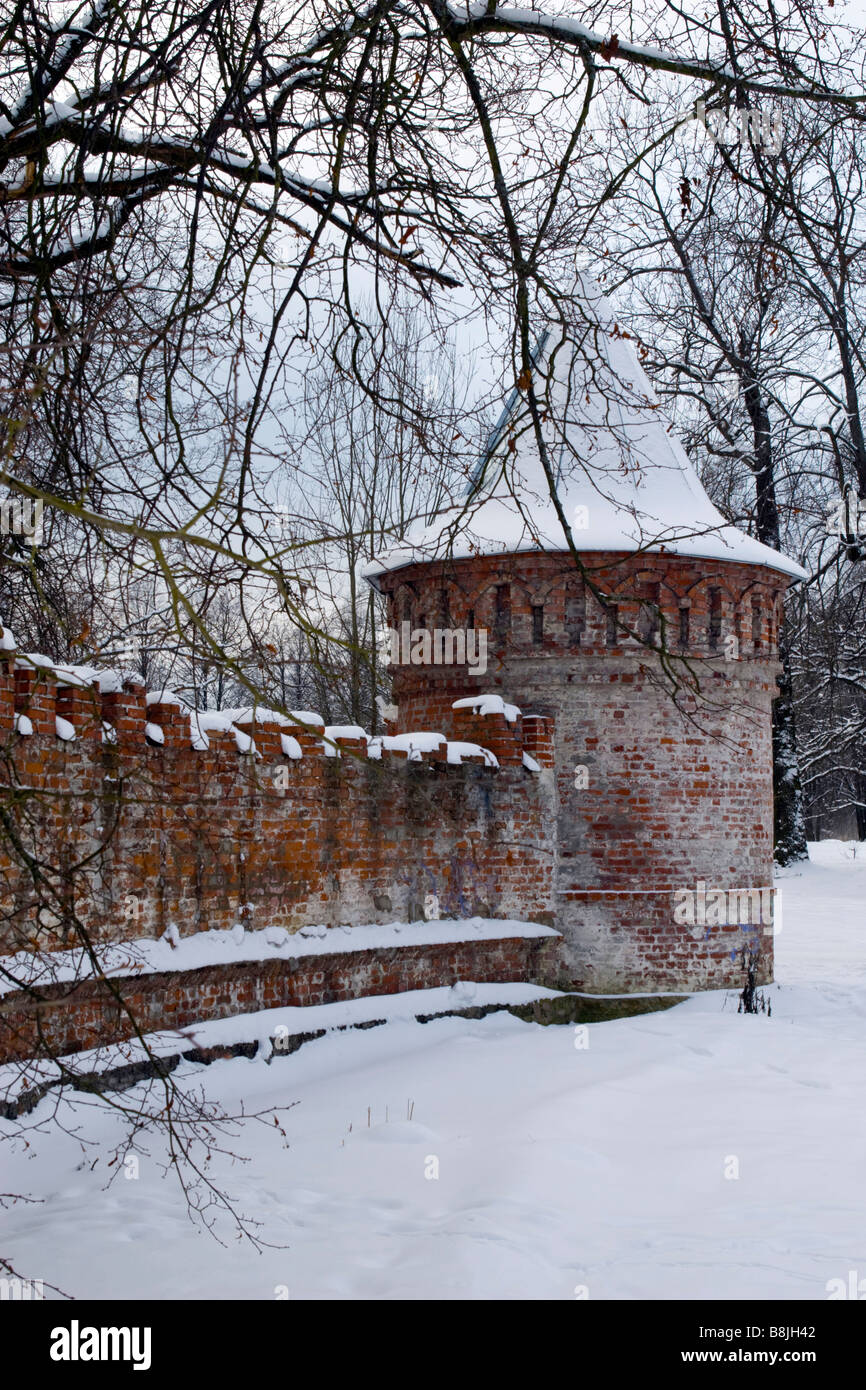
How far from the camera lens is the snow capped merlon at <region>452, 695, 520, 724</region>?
36.9 ft

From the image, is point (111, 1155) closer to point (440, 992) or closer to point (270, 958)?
point (270, 958)

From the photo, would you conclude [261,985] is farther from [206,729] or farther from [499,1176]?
[499,1176]

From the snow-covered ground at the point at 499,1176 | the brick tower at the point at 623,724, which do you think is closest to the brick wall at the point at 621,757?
the brick tower at the point at 623,724

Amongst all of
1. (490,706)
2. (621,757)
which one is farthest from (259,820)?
(621,757)

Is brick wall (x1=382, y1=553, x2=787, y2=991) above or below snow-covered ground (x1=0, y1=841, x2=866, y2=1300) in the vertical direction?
→ above

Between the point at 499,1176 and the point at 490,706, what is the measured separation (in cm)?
514

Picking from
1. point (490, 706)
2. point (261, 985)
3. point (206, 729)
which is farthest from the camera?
point (490, 706)

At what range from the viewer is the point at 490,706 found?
11.3 m

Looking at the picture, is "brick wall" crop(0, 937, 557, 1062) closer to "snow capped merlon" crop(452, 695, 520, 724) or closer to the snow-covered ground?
the snow-covered ground

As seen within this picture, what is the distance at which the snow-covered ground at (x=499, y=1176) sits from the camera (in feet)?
17.0

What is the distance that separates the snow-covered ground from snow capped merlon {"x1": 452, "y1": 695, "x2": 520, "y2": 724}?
245 cm

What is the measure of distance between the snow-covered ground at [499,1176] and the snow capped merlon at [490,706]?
96.5 inches

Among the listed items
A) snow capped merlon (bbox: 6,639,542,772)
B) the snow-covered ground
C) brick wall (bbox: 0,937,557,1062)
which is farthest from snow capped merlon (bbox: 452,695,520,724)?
the snow-covered ground

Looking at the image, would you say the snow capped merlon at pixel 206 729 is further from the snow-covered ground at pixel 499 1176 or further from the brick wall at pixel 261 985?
the snow-covered ground at pixel 499 1176
